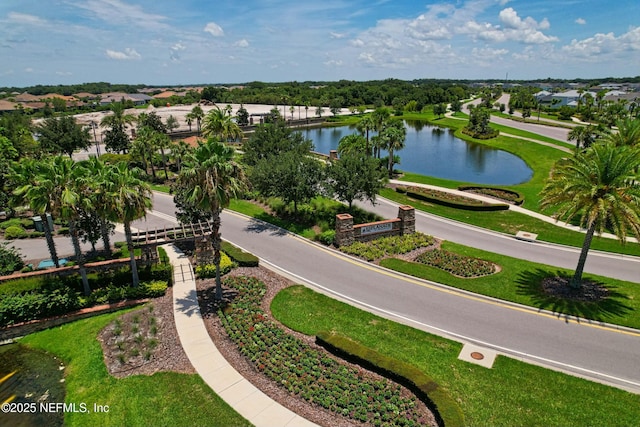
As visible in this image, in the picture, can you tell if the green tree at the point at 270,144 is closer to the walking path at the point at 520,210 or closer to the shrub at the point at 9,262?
the walking path at the point at 520,210

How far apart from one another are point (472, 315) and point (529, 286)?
17.4 feet

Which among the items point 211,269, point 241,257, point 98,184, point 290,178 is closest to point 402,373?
point 241,257

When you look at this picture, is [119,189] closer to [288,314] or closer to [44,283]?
[44,283]

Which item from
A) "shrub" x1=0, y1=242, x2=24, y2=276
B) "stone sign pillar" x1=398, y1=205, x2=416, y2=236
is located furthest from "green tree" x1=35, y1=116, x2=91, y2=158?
"stone sign pillar" x1=398, y1=205, x2=416, y2=236

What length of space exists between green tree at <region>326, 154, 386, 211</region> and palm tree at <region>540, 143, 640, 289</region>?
13.8m

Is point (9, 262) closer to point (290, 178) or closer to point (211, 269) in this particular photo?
point (211, 269)

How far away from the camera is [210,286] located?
76.7 ft

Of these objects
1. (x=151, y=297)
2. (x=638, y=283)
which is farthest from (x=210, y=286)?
(x=638, y=283)

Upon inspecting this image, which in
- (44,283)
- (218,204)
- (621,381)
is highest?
(218,204)

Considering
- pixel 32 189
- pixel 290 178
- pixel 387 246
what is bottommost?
pixel 387 246

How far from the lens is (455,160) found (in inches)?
2758

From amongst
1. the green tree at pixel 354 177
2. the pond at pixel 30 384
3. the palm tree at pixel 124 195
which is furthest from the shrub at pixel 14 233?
the green tree at pixel 354 177

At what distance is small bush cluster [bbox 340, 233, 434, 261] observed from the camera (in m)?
27.3

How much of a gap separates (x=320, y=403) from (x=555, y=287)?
54.6 feet
